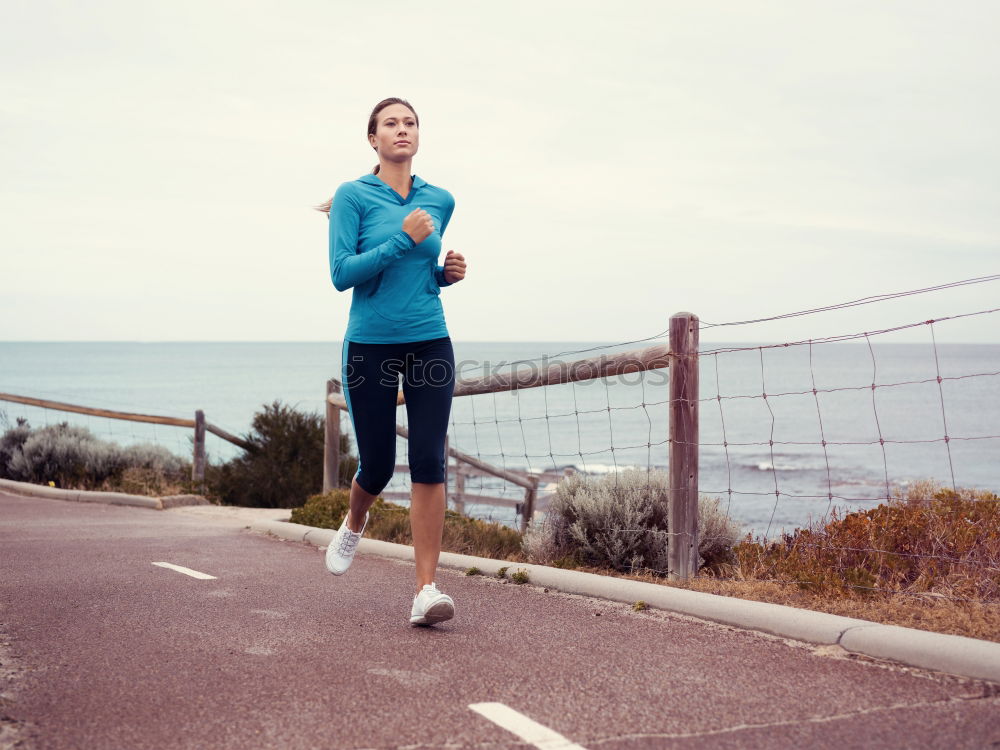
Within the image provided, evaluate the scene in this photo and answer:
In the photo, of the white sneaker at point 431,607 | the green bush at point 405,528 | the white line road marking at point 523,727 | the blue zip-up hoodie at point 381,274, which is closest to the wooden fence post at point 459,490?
the green bush at point 405,528

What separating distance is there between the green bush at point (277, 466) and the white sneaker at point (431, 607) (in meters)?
9.49

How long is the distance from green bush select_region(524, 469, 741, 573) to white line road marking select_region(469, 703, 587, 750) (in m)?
3.24

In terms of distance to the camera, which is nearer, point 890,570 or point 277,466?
point 890,570

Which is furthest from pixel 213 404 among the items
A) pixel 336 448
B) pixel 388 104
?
pixel 388 104

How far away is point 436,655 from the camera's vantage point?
14.0 ft

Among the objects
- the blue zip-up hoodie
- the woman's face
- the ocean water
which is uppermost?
the woman's face

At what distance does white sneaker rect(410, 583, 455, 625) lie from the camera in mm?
4715

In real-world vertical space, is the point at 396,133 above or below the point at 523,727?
above

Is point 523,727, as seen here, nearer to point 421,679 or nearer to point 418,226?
point 421,679

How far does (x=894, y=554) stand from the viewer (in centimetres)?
535

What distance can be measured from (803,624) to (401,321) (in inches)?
88.0

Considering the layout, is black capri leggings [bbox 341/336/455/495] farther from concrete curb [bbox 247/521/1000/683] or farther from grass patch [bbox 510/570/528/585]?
grass patch [bbox 510/570/528/585]

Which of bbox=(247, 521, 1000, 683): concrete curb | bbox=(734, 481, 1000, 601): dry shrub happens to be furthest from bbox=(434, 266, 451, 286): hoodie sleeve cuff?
bbox=(734, 481, 1000, 601): dry shrub

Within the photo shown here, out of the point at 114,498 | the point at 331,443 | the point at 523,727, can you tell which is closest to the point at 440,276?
the point at 523,727
